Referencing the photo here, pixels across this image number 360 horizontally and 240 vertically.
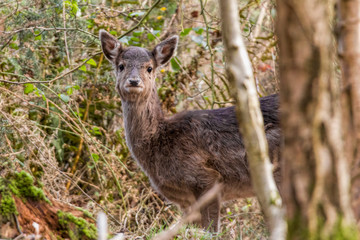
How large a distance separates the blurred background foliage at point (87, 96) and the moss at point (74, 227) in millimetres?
→ 1760

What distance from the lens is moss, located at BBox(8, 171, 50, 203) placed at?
3705mm

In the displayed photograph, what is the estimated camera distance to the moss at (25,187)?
3.71m

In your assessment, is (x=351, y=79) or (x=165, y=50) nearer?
(x=351, y=79)

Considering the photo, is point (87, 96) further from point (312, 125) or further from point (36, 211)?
point (312, 125)

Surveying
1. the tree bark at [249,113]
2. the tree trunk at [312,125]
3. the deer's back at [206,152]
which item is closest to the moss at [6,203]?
the tree bark at [249,113]

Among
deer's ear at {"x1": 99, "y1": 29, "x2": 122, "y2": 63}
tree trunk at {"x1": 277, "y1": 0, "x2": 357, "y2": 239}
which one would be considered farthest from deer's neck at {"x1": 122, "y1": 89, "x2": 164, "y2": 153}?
tree trunk at {"x1": 277, "y1": 0, "x2": 357, "y2": 239}

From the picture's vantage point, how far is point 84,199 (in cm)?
747

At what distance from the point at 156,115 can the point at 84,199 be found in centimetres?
206

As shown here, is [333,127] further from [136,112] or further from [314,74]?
[136,112]

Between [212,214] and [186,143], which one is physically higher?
[186,143]

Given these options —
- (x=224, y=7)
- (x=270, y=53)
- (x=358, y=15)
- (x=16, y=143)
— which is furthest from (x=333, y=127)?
(x=270, y=53)

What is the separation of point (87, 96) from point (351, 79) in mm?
6405

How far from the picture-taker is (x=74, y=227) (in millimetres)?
3840

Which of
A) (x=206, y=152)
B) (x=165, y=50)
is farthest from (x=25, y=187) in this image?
(x=165, y=50)
